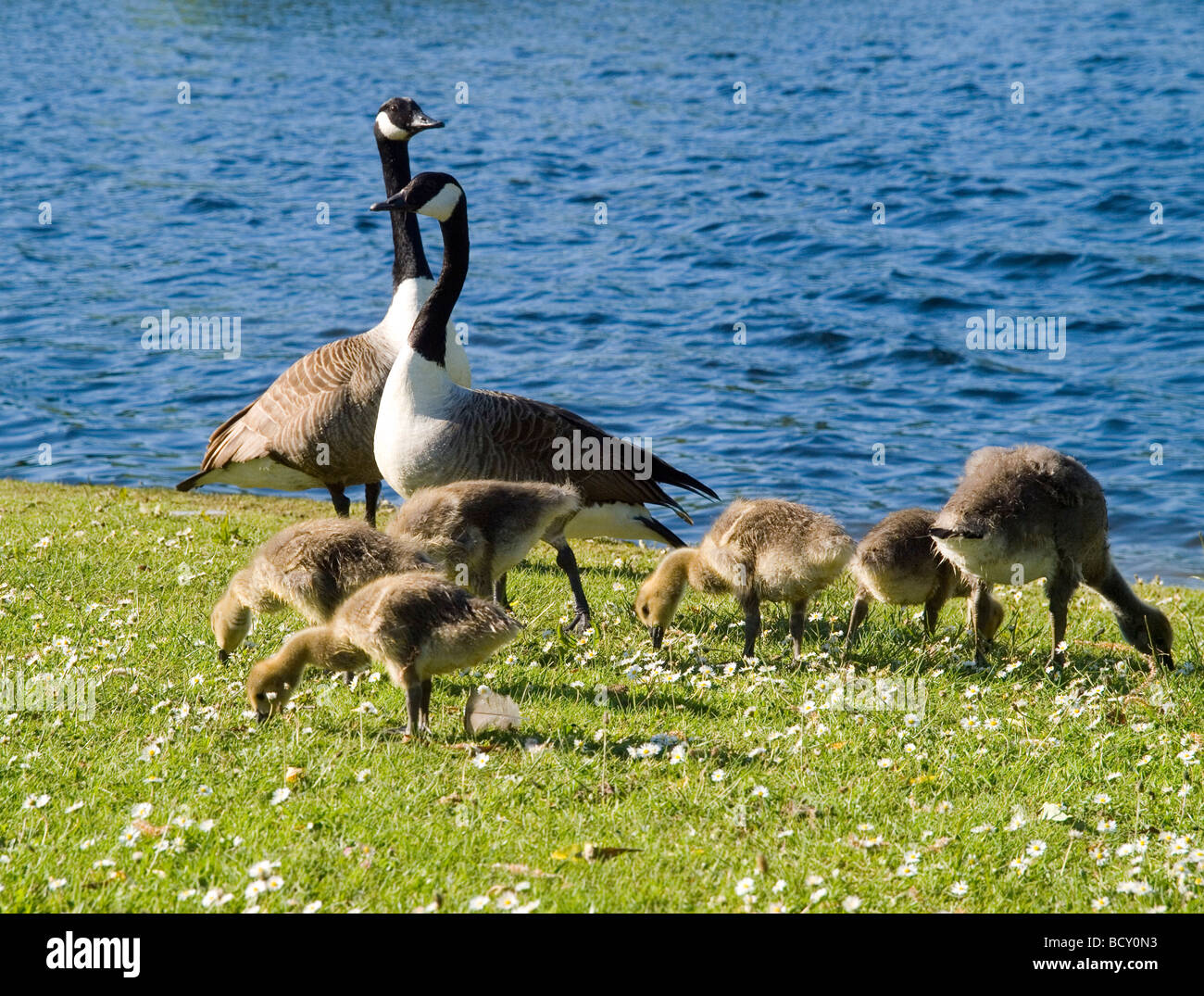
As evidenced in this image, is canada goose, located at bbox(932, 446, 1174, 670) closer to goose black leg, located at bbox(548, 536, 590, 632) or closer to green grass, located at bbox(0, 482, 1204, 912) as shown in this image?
green grass, located at bbox(0, 482, 1204, 912)

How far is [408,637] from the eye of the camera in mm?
5930

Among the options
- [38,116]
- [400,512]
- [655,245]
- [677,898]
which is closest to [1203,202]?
[655,245]

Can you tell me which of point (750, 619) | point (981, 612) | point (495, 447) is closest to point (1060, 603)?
point (981, 612)

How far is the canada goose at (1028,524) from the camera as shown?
7293mm

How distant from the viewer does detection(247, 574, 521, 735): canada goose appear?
5.93 metres

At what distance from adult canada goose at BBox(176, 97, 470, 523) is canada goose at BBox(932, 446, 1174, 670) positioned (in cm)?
467

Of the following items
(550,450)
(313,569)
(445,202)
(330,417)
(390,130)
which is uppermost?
(390,130)

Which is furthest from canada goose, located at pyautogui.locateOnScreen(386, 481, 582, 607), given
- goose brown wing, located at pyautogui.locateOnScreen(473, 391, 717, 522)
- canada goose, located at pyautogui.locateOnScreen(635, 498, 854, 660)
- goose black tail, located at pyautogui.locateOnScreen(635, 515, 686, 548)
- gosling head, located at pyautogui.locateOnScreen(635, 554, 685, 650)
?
goose black tail, located at pyautogui.locateOnScreen(635, 515, 686, 548)

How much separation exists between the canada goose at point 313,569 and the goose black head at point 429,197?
3.86 metres

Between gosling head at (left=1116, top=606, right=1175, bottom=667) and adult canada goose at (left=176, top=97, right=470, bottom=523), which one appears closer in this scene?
gosling head at (left=1116, top=606, right=1175, bottom=667)

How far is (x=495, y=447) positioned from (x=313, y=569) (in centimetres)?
279

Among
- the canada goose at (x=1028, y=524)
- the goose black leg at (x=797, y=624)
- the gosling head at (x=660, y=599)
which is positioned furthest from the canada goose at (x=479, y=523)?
the canada goose at (x=1028, y=524)

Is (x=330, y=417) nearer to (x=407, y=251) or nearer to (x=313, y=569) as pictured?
(x=407, y=251)

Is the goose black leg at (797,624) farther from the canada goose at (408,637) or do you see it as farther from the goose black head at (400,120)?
the goose black head at (400,120)
